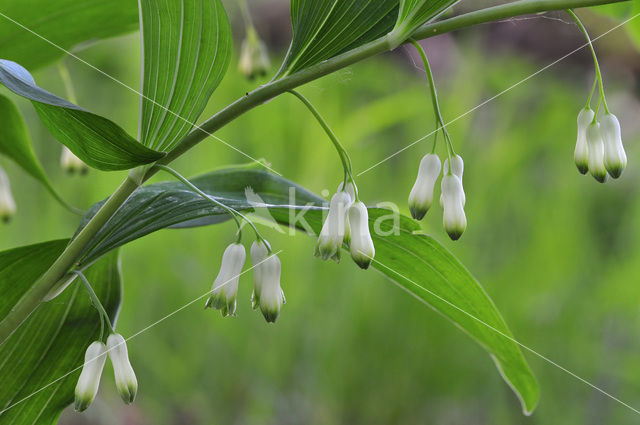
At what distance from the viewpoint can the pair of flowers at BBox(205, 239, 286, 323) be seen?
19.0 inches

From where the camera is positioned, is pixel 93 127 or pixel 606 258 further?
pixel 606 258

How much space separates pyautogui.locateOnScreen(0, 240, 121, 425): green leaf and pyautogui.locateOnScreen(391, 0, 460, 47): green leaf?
371 mm

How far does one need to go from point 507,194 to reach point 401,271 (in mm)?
1589

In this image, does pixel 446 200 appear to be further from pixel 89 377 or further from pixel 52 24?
pixel 52 24

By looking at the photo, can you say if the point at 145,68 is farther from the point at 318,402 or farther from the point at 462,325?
the point at 318,402

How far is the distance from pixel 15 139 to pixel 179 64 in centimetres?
28

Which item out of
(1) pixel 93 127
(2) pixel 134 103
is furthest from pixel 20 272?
(2) pixel 134 103

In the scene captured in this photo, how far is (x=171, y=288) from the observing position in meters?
1.92

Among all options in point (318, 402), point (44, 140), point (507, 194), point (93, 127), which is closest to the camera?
point (93, 127)

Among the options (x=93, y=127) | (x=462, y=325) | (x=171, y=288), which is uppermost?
(x=93, y=127)

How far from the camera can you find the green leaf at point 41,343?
22.6 inches

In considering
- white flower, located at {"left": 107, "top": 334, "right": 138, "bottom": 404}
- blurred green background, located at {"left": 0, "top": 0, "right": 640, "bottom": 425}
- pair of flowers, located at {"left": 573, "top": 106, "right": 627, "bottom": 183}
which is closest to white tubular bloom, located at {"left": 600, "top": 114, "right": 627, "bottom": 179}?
pair of flowers, located at {"left": 573, "top": 106, "right": 627, "bottom": 183}

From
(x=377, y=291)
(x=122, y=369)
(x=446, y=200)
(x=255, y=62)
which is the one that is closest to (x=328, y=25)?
(x=446, y=200)

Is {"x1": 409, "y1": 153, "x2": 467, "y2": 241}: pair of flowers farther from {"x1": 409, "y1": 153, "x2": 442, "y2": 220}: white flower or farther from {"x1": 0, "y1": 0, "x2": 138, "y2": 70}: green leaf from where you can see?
{"x1": 0, "y1": 0, "x2": 138, "y2": 70}: green leaf
